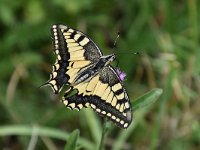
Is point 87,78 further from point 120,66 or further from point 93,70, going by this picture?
point 120,66

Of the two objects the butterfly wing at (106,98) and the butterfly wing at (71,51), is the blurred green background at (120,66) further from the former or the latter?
the butterfly wing at (106,98)

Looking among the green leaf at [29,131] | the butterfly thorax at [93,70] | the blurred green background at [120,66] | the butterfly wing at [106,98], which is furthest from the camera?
the blurred green background at [120,66]

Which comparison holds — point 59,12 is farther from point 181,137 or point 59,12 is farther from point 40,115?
point 181,137

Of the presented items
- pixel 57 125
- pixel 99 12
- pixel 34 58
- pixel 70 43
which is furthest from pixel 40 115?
pixel 70 43

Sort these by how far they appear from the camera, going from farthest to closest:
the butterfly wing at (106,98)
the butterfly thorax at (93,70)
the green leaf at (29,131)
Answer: the green leaf at (29,131) < the butterfly thorax at (93,70) < the butterfly wing at (106,98)

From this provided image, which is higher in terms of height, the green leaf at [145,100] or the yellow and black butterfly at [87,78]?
the yellow and black butterfly at [87,78]

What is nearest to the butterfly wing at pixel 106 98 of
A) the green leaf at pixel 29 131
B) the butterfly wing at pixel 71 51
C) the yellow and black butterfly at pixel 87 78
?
the yellow and black butterfly at pixel 87 78

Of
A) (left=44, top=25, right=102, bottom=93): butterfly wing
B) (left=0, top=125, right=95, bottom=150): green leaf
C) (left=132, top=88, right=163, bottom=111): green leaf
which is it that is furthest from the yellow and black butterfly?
(left=0, top=125, right=95, bottom=150): green leaf

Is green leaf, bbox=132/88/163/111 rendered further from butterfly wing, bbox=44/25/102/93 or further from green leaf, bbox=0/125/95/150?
green leaf, bbox=0/125/95/150

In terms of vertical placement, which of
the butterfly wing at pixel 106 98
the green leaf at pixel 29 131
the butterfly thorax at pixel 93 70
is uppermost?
the butterfly thorax at pixel 93 70
